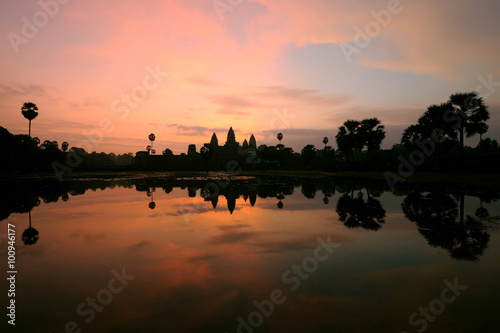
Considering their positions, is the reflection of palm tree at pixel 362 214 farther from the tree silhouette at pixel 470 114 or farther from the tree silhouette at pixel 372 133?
the tree silhouette at pixel 372 133

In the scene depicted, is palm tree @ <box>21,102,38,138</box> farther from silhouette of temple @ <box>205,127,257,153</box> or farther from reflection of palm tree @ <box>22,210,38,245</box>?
reflection of palm tree @ <box>22,210,38,245</box>

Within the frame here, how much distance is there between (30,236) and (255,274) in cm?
826

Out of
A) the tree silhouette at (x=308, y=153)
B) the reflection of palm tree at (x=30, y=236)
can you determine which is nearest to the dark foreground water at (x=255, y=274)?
the reflection of palm tree at (x=30, y=236)

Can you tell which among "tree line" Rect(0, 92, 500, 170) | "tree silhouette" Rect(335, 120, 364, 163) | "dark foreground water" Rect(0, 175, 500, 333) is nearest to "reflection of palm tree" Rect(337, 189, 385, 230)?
"dark foreground water" Rect(0, 175, 500, 333)

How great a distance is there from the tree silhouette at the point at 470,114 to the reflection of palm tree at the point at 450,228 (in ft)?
99.2

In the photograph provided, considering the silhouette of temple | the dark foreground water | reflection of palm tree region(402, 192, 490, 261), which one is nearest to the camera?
the dark foreground water

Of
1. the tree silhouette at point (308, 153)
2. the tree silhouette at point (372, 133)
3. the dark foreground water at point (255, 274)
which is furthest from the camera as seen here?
the tree silhouette at point (308, 153)

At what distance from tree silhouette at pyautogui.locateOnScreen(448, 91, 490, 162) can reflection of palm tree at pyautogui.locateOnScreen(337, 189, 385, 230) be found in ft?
102

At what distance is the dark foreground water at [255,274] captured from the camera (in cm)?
437

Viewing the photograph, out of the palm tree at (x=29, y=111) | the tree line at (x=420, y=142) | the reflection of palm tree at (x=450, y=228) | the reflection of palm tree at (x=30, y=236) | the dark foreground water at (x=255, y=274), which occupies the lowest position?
the dark foreground water at (x=255, y=274)

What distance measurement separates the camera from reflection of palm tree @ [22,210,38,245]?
8704 mm

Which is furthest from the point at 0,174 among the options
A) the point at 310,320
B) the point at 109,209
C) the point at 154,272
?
the point at 310,320

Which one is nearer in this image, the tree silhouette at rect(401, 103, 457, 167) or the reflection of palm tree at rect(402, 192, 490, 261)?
the reflection of palm tree at rect(402, 192, 490, 261)

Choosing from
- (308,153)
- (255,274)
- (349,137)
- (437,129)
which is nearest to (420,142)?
(437,129)
